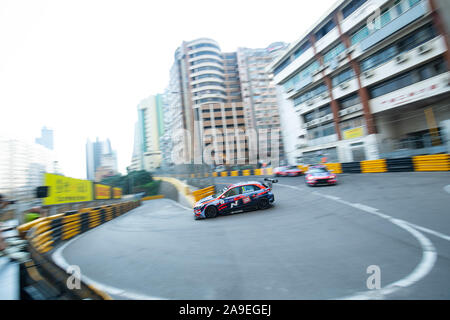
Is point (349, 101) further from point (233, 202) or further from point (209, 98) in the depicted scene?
point (209, 98)

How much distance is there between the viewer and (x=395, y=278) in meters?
2.64

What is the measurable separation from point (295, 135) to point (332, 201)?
26181mm

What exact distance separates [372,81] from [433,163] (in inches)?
483

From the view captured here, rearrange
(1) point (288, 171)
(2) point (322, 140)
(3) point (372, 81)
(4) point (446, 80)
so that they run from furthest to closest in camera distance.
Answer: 1. (2) point (322, 140)
2. (1) point (288, 171)
3. (3) point (372, 81)
4. (4) point (446, 80)

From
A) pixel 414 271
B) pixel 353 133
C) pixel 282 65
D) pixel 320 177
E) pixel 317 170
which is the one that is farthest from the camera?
pixel 282 65

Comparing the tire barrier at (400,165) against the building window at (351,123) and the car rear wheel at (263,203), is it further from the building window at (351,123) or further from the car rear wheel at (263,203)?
the car rear wheel at (263,203)

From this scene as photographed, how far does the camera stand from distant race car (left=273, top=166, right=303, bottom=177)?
20.7 metres

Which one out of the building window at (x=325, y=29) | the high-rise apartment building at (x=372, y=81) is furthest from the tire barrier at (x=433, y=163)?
the building window at (x=325, y=29)

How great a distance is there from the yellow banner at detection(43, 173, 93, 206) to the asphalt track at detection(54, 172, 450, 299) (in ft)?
15.6

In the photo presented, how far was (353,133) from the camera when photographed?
77.1 feet

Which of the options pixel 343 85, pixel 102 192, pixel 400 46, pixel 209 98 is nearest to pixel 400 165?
pixel 400 46
